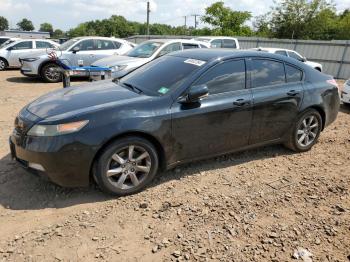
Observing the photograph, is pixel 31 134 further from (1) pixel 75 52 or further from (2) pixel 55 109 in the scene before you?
(1) pixel 75 52

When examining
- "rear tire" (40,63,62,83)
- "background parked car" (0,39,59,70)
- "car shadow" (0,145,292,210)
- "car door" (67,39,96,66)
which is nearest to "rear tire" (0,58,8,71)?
"background parked car" (0,39,59,70)

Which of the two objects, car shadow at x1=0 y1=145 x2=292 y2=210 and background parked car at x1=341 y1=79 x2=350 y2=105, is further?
background parked car at x1=341 y1=79 x2=350 y2=105

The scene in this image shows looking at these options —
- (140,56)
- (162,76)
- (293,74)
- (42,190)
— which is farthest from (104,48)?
(42,190)

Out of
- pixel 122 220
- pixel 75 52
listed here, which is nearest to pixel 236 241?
pixel 122 220

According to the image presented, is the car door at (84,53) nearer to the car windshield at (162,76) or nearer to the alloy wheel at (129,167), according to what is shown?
the car windshield at (162,76)

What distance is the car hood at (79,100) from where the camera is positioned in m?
3.49

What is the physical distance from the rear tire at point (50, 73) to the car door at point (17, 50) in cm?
388

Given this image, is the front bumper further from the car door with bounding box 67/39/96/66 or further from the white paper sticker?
the car door with bounding box 67/39/96/66

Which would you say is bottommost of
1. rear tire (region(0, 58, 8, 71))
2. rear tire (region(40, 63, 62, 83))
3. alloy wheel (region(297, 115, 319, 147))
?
rear tire (region(0, 58, 8, 71))

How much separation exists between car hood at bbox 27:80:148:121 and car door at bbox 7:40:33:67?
38.9 feet

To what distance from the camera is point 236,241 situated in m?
3.01

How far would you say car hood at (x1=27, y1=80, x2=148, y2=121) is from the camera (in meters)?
3.49

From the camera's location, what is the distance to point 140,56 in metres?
9.38

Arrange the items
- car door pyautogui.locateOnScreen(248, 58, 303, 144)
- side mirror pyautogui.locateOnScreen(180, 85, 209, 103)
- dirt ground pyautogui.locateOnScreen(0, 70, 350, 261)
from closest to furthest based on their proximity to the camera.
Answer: dirt ground pyautogui.locateOnScreen(0, 70, 350, 261) → side mirror pyautogui.locateOnScreen(180, 85, 209, 103) → car door pyautogui.locateOnScreen(248, 58, 303, 144)
